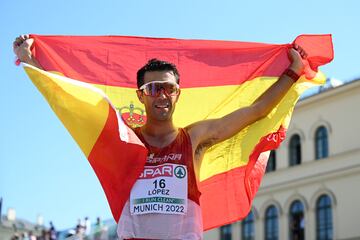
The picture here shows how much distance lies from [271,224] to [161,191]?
34528 mm

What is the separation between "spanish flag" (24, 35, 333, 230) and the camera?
15.7ft

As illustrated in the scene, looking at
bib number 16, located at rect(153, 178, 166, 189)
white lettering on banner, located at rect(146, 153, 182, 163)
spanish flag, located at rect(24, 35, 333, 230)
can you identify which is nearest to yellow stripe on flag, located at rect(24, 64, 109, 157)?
spanish flag, located at rect(24, 35, 333, 230)

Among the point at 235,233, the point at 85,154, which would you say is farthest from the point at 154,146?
the point at 235,233

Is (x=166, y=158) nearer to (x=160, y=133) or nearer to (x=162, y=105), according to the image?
(x=160, y=133)

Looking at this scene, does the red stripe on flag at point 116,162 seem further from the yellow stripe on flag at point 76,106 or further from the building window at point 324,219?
the building window at point 324,219

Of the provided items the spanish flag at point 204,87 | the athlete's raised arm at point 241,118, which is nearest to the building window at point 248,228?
the spanish flag at point 204,87

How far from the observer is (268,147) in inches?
214

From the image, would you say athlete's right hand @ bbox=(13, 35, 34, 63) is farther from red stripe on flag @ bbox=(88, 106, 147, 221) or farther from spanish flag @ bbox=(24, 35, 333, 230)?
red stripe on flag @ bbox=(88, 106, 147, 221)

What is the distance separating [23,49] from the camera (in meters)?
5.11

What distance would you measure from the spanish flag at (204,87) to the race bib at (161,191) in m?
0.35

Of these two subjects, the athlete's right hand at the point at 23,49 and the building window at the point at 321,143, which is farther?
the building window at the point at 321,143

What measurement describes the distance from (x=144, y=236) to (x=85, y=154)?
70 cm

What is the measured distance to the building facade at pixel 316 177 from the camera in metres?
34.6

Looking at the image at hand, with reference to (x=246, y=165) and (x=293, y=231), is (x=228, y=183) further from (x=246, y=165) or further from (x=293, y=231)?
(x=293, y=231)
